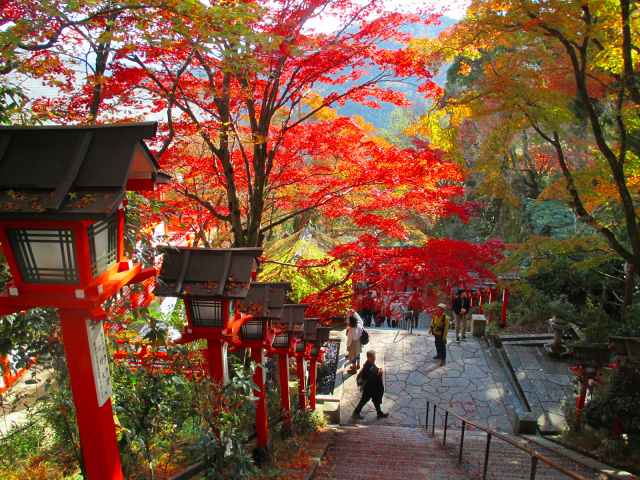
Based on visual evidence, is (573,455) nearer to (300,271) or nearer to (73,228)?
(300,271)

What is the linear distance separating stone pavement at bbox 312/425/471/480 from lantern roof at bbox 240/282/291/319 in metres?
2.63

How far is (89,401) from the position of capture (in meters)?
3.53

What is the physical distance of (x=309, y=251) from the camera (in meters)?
16.8

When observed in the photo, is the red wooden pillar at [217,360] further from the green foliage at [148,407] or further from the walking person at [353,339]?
the walking person at [353,339]

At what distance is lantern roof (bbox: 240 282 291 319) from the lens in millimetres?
7035

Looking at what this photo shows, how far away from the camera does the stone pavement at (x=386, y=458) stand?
735 centimetres

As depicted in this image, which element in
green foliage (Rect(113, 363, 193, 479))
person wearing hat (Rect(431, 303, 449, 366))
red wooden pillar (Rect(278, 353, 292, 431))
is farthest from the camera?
person wearing hat (Rect(431, 303, 449, 366))

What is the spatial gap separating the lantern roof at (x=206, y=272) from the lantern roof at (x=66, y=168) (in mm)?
2332

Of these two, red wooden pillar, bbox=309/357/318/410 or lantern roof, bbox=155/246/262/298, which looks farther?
red wooden pillar, bbox=309/357/318/410

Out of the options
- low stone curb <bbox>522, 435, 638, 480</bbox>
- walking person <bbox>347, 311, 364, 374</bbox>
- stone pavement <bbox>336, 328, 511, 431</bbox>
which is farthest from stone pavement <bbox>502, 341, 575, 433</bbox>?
walking person <bbox>347, 311, 364, 374</bbox>

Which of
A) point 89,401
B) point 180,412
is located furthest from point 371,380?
point 89,401

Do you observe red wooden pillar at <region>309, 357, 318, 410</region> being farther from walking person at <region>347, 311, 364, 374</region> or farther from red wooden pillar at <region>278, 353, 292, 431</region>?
red wooden pillar at <region>278, 353, 292, 431</region>

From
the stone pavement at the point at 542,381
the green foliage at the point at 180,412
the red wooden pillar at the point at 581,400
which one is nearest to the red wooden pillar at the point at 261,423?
the green foliage at the point at 180,412

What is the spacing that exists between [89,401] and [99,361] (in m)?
0.30
